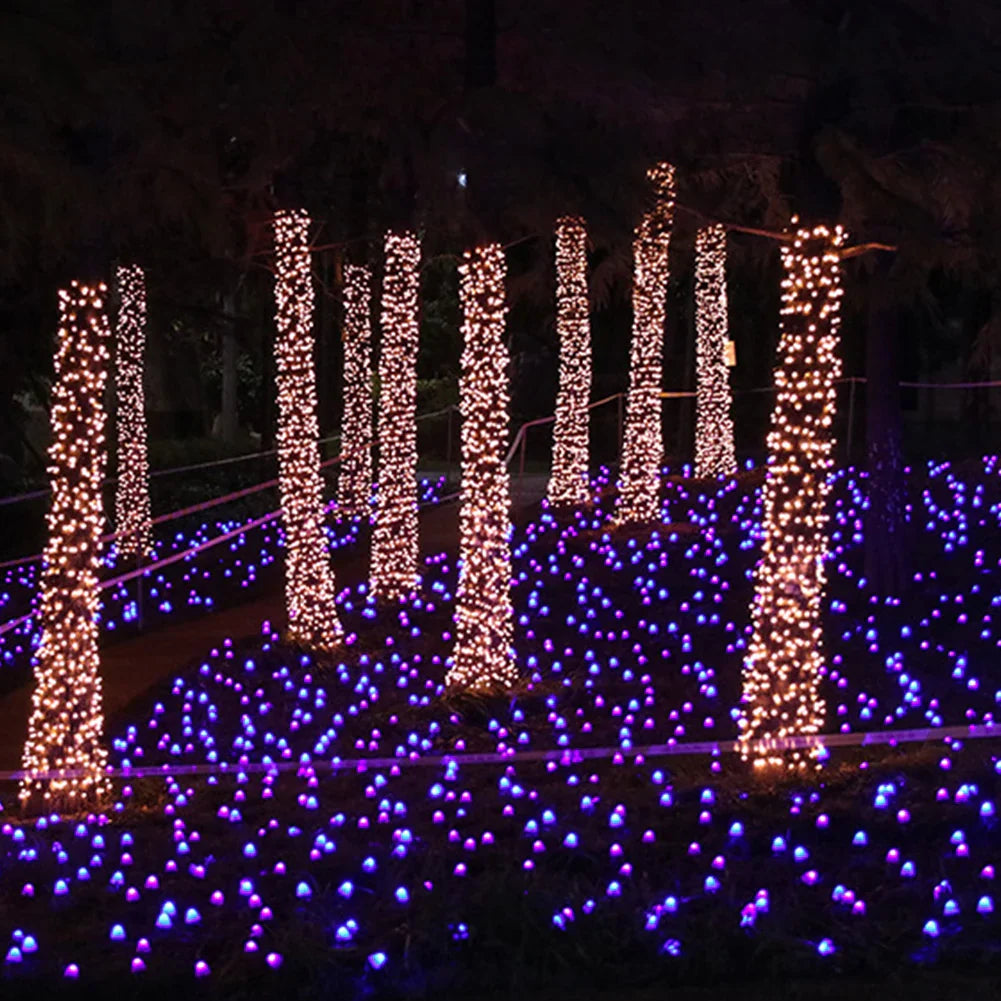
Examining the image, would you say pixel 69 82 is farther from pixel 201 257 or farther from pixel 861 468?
pixel 861 468

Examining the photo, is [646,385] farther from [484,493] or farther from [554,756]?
[554,756]

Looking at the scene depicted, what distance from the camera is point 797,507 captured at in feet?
29.4

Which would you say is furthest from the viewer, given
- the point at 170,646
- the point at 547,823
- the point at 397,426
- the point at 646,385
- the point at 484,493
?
the point at 646,385

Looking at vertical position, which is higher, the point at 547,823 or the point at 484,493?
the point at 484,493

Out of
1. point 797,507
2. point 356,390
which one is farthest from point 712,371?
point 797,507

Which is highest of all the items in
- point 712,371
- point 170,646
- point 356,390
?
point 712,371

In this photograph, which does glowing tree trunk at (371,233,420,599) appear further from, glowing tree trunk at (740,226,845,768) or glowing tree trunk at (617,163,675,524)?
glowing tree trunk at (740,226,845,768)

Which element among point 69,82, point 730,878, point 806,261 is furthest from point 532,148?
point 730,878

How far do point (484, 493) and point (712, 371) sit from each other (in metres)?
9.30

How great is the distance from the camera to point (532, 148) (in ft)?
30.8

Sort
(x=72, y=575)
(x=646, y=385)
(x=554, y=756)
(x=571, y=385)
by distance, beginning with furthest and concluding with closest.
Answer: (x=571, y=385) → (x=646, y=385) → (x=554, y=756) → (x=72, y=575)

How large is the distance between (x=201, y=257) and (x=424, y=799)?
10.8 m

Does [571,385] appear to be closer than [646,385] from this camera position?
No

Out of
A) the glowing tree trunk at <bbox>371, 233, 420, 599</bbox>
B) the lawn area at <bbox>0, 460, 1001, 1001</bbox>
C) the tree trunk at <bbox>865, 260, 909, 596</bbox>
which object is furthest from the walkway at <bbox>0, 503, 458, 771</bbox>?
the tree trunk at <bbox>865, 260, 909, 596</bbox>
